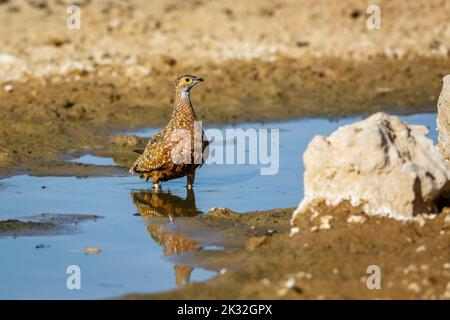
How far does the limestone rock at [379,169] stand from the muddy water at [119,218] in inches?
51.2

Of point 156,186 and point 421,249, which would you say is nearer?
point 421,249

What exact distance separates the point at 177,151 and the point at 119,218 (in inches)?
52.3

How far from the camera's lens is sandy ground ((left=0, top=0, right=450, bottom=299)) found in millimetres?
14578

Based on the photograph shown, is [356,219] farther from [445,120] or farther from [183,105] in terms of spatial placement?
[183,105]

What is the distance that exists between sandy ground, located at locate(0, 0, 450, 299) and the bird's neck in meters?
1.40

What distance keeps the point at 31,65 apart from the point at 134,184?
564 centimetres

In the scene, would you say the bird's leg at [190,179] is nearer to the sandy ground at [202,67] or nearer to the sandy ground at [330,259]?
the sandy ground at [202,67]

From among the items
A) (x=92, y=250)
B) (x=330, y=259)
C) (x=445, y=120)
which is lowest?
(x=330, y=259)

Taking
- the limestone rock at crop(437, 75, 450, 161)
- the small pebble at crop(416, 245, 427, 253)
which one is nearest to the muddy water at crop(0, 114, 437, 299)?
the small pebble at crop(416, 245, 427, 253)

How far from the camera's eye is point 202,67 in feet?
59.4

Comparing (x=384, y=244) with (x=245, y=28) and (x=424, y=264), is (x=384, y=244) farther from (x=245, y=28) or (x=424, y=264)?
(x=245, y=28)

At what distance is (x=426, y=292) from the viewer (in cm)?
739

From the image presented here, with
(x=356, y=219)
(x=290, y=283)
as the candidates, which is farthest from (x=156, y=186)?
(x=290, y=283)

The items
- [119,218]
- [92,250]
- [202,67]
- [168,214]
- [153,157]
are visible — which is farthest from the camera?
[202,67]
